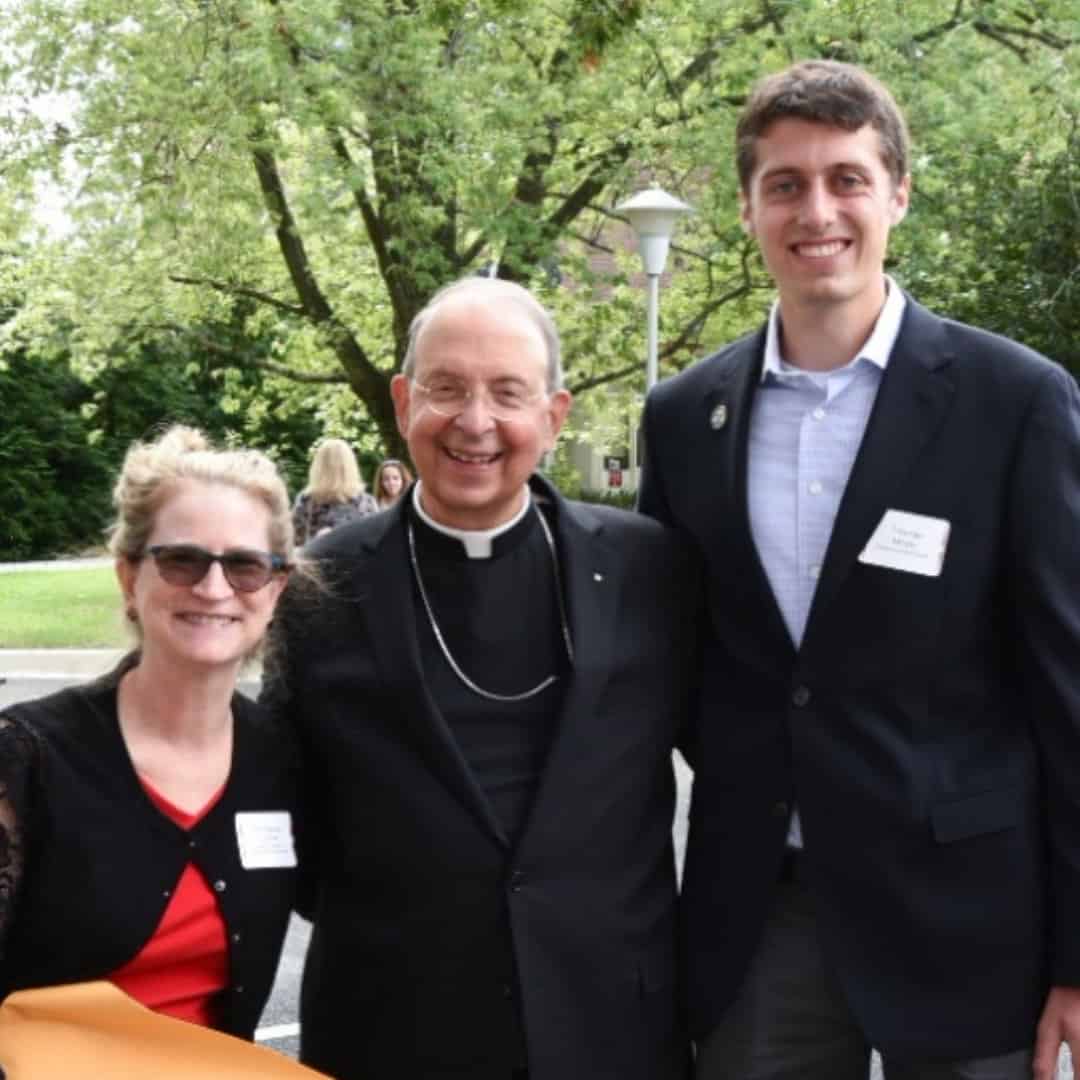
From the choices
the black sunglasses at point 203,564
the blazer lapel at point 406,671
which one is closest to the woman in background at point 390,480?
the blazer lapel at point 406,671

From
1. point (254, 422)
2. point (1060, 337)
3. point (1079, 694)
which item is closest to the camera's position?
point (1079, 694)

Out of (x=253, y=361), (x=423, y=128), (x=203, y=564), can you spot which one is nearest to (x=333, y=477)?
(x=423, y=128)

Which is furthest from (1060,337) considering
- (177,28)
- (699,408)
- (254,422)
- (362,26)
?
(254,422)

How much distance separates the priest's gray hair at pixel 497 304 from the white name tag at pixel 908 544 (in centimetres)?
62

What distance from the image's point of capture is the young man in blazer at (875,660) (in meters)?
2.99

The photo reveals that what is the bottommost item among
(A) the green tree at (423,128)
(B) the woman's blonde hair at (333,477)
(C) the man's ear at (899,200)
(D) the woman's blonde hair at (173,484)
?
(B) the woman's blonde hair at (333,477)

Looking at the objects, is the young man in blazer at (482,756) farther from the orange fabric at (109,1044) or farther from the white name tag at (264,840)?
the orange fabric at (109,1044)

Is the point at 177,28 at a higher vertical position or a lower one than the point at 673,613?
higher

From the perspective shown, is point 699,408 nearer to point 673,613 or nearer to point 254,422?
point 673,613

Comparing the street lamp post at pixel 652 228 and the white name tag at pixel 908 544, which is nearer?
the white name tag at pixel 908 544

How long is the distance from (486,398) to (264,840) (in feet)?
2.69

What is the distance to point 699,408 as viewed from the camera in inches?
131

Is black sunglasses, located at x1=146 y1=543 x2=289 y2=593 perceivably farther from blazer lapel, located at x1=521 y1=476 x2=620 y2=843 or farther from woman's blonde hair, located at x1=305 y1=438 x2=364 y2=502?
woman's blonde hair, located at x1=305 y1=438 x2=364 y2=502

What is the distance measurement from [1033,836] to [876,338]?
878 mm
